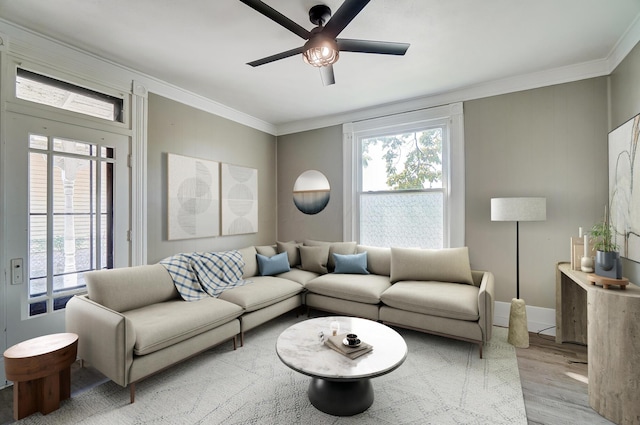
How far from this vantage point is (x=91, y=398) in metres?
2.06

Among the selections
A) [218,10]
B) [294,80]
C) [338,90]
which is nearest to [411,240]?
[338,90]

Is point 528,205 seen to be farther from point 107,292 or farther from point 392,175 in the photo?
point 107,292

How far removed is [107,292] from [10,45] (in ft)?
6.92

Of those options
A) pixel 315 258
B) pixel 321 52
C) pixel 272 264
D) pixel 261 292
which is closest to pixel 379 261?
pixel 315 258

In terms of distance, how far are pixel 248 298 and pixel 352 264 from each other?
57.6 inches

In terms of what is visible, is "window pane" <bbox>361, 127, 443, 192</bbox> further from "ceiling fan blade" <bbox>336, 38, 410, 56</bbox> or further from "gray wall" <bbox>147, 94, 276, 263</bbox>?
"ceiling fan blade" <bbox>336, 38, 410, 56</bbox>

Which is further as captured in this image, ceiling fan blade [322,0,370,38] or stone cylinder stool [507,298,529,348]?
stone cylinder stool [507,298,529,348]

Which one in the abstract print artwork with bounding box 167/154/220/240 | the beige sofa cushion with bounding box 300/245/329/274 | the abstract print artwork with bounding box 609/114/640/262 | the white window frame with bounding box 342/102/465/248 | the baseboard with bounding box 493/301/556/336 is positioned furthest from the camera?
the beige sofa cushion with bounding box 300/245/329/274

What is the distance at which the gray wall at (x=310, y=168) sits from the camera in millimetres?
4512

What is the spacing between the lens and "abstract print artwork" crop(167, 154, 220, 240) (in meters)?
3.41

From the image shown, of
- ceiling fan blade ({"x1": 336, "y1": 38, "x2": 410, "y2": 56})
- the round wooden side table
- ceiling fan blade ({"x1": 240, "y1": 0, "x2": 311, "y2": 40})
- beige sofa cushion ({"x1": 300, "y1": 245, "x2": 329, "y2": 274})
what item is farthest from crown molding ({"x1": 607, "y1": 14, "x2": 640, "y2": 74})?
the round wooden side table

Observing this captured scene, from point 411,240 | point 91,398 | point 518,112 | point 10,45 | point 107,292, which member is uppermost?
point 10,45

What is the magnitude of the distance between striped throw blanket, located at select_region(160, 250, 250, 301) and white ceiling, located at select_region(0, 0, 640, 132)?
6.61 feet

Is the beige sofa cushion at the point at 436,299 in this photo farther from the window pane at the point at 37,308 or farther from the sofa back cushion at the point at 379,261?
the window pane at the point at 37,308
